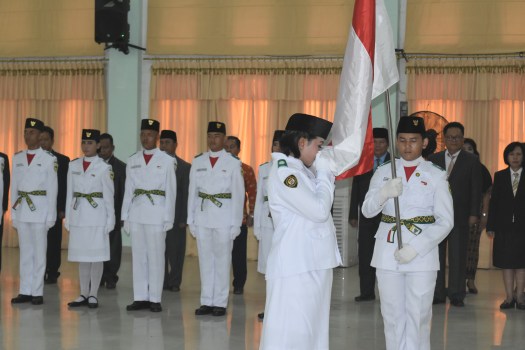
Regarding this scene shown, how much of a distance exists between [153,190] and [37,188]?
108 centimetres

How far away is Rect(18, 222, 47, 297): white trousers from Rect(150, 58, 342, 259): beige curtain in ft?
14.6

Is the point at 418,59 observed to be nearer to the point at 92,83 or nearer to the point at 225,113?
the point at 225,113

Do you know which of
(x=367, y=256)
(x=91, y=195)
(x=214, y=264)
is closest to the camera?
(x=214, y=264)

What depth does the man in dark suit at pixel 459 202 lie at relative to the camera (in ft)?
25.7

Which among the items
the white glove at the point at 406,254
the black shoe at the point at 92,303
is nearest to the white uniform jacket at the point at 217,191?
the black shoe at the point at 92,303

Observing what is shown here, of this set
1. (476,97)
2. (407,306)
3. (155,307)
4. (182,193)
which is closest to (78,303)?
(155,307)

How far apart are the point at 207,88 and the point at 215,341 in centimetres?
607

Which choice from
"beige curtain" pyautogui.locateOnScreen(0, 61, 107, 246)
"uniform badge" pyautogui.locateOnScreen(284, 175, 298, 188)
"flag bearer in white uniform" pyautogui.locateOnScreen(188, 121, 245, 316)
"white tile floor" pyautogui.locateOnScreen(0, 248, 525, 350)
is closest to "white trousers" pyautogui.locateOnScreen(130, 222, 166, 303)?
"white tile floor" pyautogui.locateOnScreen(0, 248, 525, 350)

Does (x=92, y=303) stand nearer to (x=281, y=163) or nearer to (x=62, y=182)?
(x=62, y=182)

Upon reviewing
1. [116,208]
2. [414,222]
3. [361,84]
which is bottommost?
[116,208]

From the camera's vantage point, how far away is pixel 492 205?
8039mm

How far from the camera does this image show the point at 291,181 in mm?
4004

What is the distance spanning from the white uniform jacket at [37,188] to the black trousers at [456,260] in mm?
3620

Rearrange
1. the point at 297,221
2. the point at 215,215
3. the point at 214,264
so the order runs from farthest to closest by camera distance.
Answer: the point at 214,264, the point at 215,215, the point at 297,221
